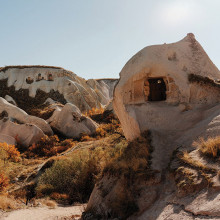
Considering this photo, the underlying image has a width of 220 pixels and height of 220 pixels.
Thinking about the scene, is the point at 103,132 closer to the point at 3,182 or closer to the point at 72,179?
the point at 72,179

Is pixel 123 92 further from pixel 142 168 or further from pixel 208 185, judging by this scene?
pixel 208 185

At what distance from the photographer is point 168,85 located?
712 centimetres

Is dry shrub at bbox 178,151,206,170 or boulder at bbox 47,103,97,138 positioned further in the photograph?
boulder at bbox 47,103,97,138

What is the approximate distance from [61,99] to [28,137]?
1266cm

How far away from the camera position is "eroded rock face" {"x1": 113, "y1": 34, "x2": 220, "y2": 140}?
6.66 meters

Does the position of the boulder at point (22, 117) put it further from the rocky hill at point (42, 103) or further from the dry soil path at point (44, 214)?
the dry soil path at point (44, 214)

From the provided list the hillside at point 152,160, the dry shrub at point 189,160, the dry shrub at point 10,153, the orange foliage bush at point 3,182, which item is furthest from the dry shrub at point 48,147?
the dry shrub at point 189,160

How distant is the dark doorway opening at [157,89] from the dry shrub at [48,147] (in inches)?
363

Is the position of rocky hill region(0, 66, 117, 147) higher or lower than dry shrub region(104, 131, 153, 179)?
higher

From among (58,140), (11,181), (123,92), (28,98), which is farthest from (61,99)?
(123,92)

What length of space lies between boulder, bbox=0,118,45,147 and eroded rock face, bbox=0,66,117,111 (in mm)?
9790

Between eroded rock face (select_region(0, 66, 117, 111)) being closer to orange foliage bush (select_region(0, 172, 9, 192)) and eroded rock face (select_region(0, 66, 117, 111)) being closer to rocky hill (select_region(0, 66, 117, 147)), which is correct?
rocky hill (select_region(0, 66, 117, 147))

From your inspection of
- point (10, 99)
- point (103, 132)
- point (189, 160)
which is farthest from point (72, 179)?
point (10, 99)

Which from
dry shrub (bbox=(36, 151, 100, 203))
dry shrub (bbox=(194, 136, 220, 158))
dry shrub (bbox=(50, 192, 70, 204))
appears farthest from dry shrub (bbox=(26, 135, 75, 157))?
dry shrub (bbox=(194, 136, 220, 158))
